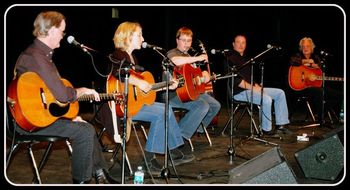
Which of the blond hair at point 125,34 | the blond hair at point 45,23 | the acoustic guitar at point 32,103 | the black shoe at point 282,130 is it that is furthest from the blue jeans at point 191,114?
the blond hair at point 45,23

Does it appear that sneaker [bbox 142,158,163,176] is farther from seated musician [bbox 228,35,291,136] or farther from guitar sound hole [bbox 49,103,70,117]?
seated musician [bbox 228,35,291,136]

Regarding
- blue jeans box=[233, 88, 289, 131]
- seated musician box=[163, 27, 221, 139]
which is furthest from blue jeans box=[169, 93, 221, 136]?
blue jeans box=[233, 88, 289, 131]

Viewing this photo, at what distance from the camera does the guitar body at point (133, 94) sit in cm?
407

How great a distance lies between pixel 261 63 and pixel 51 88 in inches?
124

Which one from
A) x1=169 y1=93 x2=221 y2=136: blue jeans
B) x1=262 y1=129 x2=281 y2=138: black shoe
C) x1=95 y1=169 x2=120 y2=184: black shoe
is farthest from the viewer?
x1=262 y1=129 x2=281 y2=138: black shoe

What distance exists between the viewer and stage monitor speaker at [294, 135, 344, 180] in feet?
12.2

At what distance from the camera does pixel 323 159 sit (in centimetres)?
384

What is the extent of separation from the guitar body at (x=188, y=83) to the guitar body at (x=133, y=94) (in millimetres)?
571

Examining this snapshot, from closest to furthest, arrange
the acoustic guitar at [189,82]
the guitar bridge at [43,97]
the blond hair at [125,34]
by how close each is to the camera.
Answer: the guitar bridge at [43,97] → the blond hair at [125,34] → the acoustic guitar at [189,82]

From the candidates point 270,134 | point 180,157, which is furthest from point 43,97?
point 270,134

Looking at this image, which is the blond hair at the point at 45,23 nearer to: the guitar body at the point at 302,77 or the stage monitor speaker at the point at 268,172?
the stage monitor speaker at the point at 268,172

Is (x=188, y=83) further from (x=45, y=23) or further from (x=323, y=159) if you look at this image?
(x=45, y=23)

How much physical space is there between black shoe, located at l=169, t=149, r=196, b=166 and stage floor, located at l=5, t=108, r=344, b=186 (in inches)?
3.2

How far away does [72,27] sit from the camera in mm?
7219
